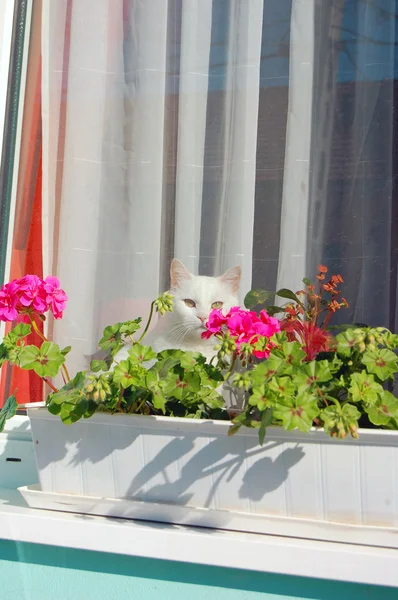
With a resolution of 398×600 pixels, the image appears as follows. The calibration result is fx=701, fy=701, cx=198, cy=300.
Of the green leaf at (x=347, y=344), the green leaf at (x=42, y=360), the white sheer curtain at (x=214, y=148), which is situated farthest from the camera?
the white sheer curtain at (x=214, y=148)

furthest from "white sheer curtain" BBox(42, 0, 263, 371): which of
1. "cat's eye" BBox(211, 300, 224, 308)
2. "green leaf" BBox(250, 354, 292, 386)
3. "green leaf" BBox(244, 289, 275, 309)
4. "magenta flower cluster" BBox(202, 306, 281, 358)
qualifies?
"green leaf" BBox(250, 354, 292, 386)

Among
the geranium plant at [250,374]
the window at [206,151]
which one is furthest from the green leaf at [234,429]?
the window at [206,151]

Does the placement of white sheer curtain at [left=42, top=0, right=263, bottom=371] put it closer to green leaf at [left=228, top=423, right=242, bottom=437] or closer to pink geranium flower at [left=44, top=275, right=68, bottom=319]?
pink geranium flower at [left=44, top=275, right=68, bottom=319]

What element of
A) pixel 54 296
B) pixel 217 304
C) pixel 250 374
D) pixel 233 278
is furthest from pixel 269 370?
pixel 217 304

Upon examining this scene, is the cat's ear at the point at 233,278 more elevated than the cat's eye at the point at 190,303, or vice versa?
the cat's ear at the point at 233,278

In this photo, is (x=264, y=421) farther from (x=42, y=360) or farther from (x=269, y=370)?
(x=42, y=360)

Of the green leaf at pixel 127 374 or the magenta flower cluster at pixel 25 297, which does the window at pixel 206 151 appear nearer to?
the magenta flower cluster at pixel 25 297

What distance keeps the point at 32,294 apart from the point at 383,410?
0.52 meters

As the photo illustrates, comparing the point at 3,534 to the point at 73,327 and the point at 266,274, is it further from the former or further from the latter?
the point at 266,274

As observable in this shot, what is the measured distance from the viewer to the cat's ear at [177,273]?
1.34m

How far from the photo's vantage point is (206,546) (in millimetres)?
807

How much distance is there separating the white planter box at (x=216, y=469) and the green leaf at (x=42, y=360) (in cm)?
6

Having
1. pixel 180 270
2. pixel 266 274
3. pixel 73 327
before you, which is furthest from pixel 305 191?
pixel 73 327

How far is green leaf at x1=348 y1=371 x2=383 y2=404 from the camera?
0.80 meters
